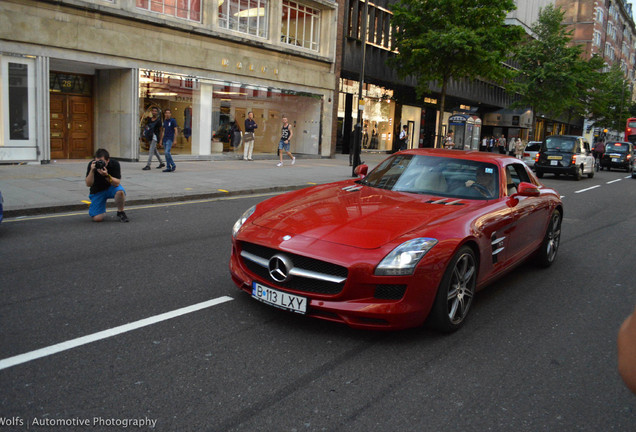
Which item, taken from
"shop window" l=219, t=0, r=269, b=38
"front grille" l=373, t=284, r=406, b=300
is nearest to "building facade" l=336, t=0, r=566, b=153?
"shop window" l=219, t=0, r=269, b=38

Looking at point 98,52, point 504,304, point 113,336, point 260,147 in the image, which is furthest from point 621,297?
point 260,147

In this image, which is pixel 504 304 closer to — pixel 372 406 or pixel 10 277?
pixel 372 406

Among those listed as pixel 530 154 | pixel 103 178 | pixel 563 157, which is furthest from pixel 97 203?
pixel 530 154

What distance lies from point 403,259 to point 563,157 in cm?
2111

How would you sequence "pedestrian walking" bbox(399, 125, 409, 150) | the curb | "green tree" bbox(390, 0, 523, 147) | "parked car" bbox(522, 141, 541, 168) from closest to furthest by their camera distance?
the curb
"green tree" bbox(390, 0, 523, 147)
"parked car" bbox(522, 141, 541, 168)
"pedestrian walking" bbox(399, 125, 409, 150)

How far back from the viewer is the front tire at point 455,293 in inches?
162

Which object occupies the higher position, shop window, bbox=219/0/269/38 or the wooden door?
shop window, bbox=219/0/269/38

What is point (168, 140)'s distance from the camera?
16.4m

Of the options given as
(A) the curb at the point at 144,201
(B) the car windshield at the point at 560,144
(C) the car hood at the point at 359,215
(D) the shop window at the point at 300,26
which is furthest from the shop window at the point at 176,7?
(C) the car hood at the point at 359,215

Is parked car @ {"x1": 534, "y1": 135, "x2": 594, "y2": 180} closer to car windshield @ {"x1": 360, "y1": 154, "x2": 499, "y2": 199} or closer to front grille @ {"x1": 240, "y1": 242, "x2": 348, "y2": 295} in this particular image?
car windshield @ {"x1": 360, "y1": 154, "x2": 499, "y2": 199}

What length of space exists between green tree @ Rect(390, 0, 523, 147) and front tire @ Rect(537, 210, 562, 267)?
781 inches

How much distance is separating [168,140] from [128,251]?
10317 mm

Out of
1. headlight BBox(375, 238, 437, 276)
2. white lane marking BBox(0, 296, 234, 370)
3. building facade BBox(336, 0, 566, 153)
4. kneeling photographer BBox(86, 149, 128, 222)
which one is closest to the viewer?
white lane marking BBox(0, 296, 234, 370)

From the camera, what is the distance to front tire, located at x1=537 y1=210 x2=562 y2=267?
6537mm
